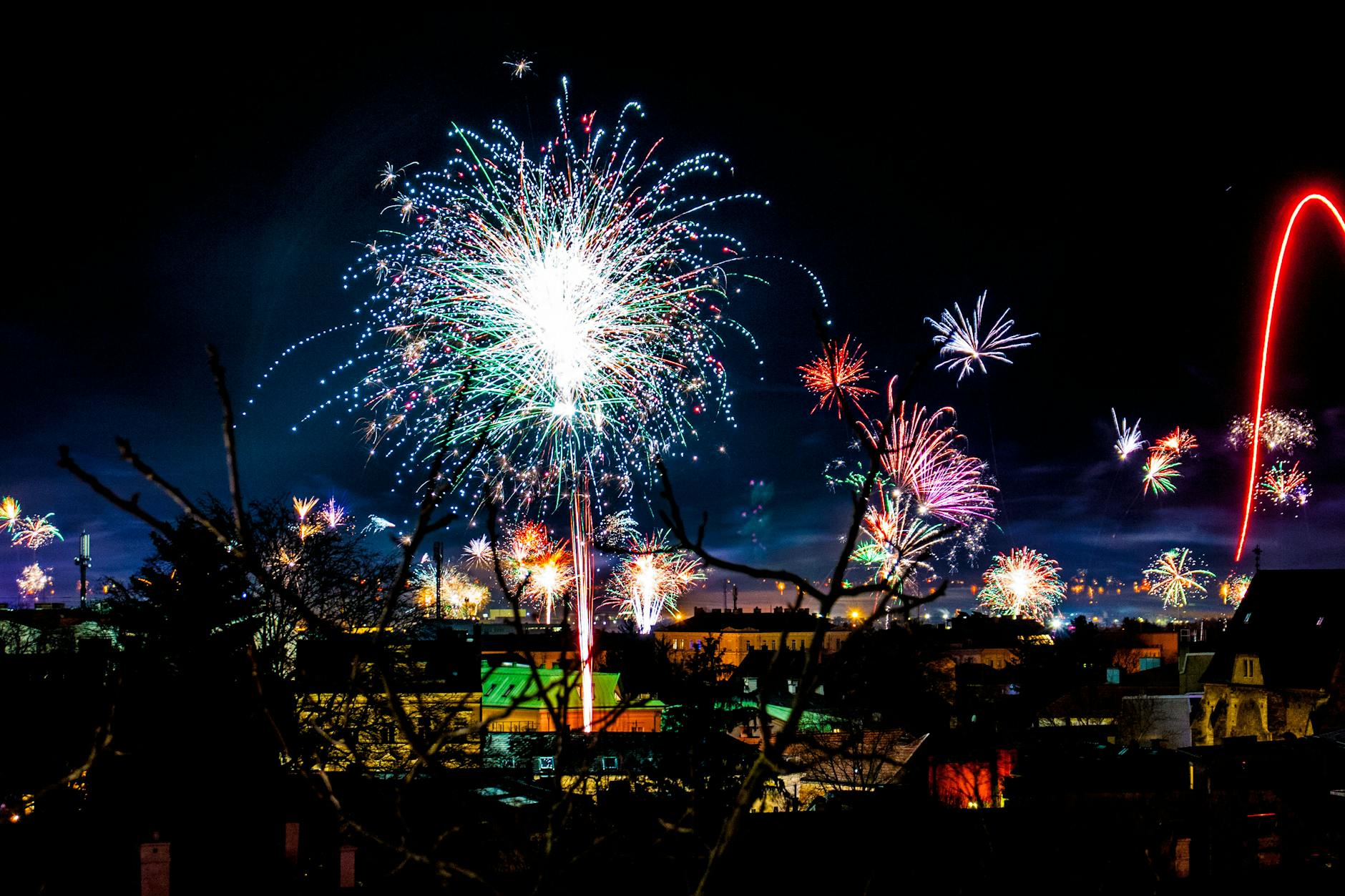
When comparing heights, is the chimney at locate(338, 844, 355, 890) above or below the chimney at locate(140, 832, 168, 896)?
below

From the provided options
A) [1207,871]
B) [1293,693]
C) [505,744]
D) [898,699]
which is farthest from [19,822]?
[1293,693]

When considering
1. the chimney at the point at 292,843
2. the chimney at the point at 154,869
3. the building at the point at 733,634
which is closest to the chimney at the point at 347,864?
Result: the chimney at the point at 292,843

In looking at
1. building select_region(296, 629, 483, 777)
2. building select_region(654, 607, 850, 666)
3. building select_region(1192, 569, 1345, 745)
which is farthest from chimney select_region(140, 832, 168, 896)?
building select_region(654, 607, 850, 666)

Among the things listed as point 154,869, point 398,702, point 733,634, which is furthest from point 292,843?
point 733,634

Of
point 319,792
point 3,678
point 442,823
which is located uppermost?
point 319,792

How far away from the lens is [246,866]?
40.2 ft

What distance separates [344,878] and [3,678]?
11.9m

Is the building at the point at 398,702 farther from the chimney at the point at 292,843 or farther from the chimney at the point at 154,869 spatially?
the chimney at the point at 154,869

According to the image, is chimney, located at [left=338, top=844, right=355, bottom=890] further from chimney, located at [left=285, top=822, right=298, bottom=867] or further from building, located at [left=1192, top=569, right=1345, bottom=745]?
building, located at [left=1192, top=569, right=1345, bottom=745]

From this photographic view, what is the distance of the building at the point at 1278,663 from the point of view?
29.3 metres

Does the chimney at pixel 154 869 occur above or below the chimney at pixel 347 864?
above

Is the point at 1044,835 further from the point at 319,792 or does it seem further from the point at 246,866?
the point at 319,792

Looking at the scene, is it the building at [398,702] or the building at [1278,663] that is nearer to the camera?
the building at [398,702]

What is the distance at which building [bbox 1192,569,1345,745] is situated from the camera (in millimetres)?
29297
